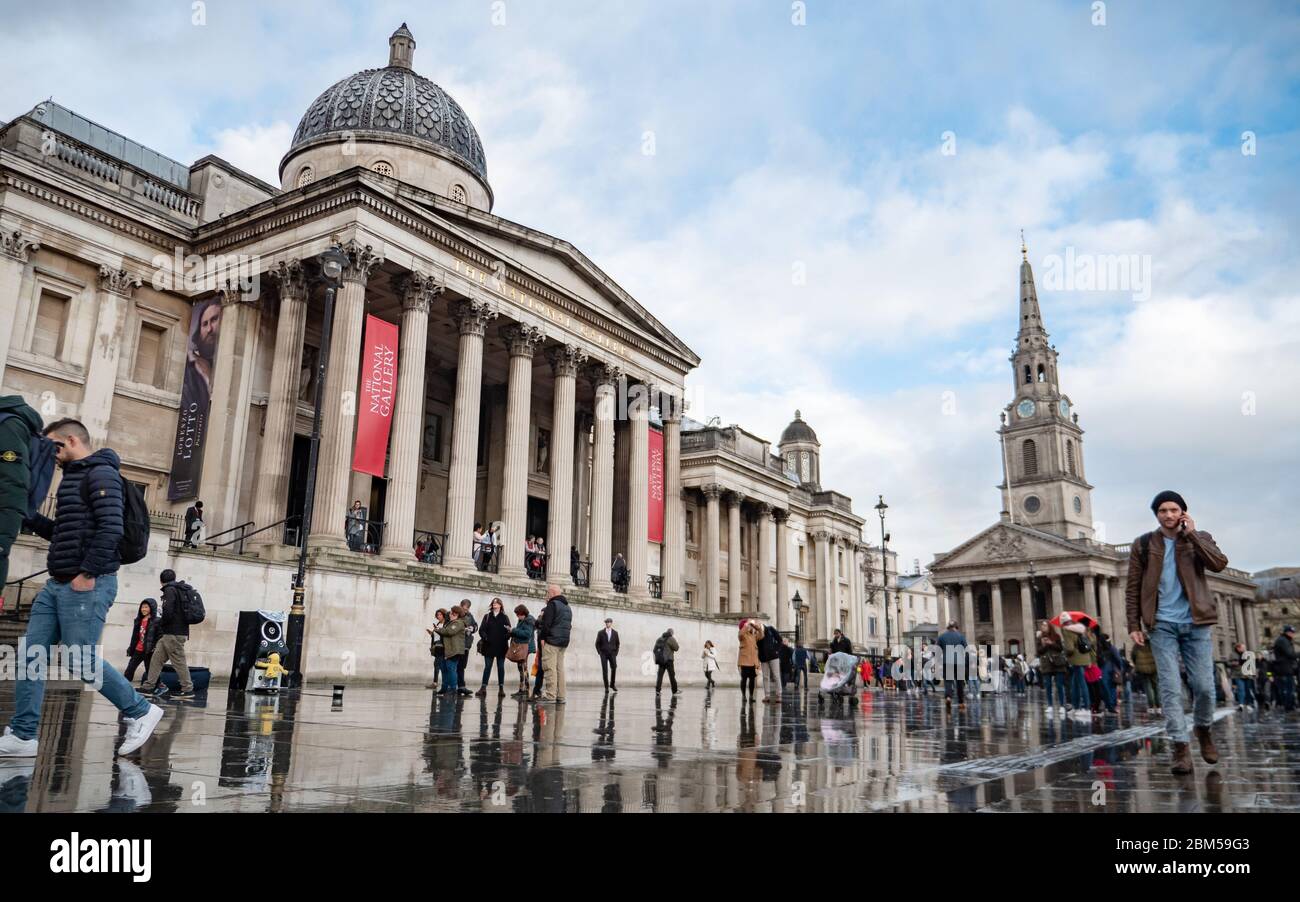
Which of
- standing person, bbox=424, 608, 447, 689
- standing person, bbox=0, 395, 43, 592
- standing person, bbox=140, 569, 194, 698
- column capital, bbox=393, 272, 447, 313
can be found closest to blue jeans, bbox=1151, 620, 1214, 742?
standing person, bbox=0, 395, 43, 592

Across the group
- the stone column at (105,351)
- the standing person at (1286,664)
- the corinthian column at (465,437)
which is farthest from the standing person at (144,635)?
the standing person at (1286,664)

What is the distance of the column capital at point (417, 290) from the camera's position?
2341 cm

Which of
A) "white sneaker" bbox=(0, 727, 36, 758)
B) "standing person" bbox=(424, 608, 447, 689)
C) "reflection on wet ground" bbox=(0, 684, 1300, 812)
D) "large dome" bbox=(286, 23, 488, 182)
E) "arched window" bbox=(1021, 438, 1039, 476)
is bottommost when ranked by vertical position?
"reflection on wet ground" bbox=(0, 684, 1300, 812)

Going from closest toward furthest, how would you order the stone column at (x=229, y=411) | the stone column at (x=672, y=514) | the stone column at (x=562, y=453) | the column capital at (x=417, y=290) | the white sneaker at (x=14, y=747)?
the white sneaker at (x=14, y=747) → the stone column at (x=229, y=411) → the column capital at (x=417, y=290) → the stone column at (x=562, y=453) → the stone column at (x=672, y=514)

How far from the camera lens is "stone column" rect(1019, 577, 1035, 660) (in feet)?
264

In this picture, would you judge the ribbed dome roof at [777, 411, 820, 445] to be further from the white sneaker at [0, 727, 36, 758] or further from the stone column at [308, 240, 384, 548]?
the white sneaker at [0, 727, 36, 758]

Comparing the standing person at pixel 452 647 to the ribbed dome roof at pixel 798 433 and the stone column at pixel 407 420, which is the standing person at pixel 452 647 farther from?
the ribbed dome roof at pixel 798 433

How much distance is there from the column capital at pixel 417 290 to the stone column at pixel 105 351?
6.97m

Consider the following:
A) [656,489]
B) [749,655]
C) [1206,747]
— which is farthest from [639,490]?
[1206,747]

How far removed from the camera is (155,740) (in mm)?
6707

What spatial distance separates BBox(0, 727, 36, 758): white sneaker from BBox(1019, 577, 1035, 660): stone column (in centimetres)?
8375

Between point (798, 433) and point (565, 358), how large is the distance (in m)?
44.9

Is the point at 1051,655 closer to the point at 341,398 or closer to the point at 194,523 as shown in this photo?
the point at 341,398
